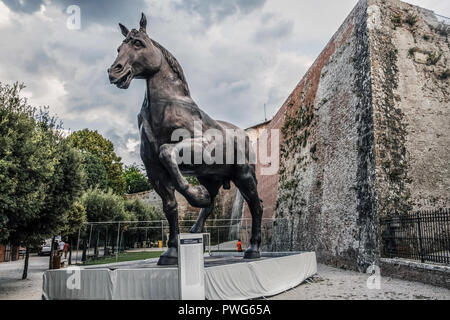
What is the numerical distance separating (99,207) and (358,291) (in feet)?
61.8

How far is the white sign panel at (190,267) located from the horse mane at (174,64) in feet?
7.81

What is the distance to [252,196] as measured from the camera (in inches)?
258

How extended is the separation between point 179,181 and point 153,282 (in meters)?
1.59

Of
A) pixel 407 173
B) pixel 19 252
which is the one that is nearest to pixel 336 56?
pixel 407 173

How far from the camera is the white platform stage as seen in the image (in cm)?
489

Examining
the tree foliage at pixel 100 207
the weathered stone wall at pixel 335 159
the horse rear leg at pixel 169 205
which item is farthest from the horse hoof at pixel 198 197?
the tree foliage at pixel 100 207

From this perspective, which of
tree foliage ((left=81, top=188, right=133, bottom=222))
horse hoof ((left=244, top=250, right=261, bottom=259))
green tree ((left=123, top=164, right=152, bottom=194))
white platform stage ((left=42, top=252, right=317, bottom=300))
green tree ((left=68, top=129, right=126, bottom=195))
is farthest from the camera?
green tree ((left=123, top=164, right=152, bottom=194))

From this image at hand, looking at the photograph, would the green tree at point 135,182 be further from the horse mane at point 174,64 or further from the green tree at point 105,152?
the horse mane at point 174,64

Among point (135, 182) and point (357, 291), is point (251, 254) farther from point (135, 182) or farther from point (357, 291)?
point (135, 182)

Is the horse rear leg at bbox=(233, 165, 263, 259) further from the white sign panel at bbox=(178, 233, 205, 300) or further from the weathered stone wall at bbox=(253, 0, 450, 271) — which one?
the weathered stone wall at bbox=(253, 0, 450, 271)

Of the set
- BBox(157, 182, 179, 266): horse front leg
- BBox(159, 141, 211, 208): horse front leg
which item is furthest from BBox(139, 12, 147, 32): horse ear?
BBox(157, 182, 179, 266): horse front leg

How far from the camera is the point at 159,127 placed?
499 cm

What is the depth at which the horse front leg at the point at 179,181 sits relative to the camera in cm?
452

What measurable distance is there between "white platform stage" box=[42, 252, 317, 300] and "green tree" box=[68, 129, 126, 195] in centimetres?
3262
